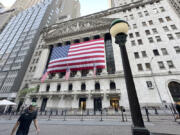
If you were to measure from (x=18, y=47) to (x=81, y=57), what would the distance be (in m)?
35.5

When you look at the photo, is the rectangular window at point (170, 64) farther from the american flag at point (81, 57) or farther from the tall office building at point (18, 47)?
the tall office building at point (18, 47)

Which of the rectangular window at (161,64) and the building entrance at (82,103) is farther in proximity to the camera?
the building entrance at (82,103)

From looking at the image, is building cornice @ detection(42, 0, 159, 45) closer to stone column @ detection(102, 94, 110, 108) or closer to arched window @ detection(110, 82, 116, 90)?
arched window @ detection(110, 82, 116, 90)

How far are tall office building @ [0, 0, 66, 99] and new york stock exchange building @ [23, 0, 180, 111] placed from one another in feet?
28.5

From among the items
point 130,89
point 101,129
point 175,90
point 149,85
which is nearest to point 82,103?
point 149,85

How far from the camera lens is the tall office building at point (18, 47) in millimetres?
31453

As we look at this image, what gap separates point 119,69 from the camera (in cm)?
2316

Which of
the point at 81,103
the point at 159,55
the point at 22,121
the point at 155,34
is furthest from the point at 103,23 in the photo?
the point at 22,121

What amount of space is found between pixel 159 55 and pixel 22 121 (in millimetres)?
27670

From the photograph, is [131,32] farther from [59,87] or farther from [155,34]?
[59,87]

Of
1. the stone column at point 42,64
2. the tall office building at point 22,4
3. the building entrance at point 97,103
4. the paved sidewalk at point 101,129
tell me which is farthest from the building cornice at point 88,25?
the tall office building at point 22,4

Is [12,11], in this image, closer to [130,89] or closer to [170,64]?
[130,89]

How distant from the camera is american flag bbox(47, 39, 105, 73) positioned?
73.5 feet

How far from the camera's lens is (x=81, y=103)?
22.0m
